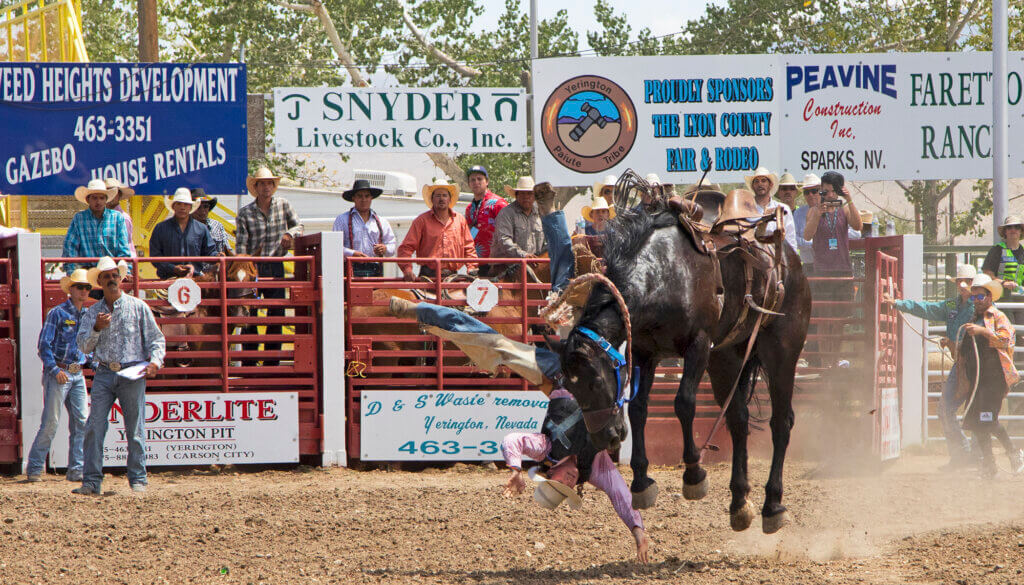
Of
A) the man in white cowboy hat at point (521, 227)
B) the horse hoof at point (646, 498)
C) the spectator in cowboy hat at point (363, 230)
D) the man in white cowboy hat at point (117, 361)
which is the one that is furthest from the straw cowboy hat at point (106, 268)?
the horse hoof at point (646, 498)

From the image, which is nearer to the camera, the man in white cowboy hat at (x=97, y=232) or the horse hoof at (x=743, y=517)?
the horse hoof at (x=743, y=517)

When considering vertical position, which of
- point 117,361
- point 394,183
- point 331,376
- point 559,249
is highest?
point 394,183

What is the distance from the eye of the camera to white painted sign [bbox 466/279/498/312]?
391 inches

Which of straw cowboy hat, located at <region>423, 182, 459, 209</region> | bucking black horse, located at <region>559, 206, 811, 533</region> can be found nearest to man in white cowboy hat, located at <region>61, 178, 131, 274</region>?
straw cowboy hat, located at <region>423, 182, 459, 209</region>

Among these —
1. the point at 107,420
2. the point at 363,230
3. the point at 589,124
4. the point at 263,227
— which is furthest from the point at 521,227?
the point at 107,420

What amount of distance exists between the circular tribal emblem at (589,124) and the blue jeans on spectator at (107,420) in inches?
238

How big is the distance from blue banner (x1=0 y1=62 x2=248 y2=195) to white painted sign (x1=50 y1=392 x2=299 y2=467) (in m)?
4.02

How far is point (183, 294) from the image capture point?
31.8 feet

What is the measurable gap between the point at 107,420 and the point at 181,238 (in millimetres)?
2174

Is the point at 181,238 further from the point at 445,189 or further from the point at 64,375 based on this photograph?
the point at 445,189

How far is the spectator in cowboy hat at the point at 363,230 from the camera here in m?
10.7

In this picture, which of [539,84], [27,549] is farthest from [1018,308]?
[27,549]

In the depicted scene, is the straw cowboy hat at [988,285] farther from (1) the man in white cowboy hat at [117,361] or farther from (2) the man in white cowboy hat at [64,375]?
(2) the man in white cowboy hat at [64,375]

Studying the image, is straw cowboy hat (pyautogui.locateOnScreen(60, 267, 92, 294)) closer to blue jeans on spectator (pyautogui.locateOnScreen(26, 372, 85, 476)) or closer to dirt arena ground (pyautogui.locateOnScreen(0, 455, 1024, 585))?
blue jeans on spectator (pyautogui.locateOnScreen(26, 372, 85, 476))
